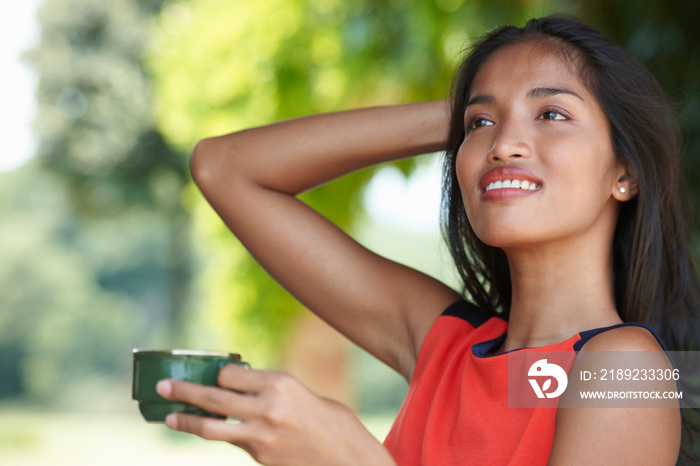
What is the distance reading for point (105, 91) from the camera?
9023mm

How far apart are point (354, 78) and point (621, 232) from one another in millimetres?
2515

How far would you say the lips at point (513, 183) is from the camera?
1.21 metres

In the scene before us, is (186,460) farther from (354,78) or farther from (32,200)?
(354,78)

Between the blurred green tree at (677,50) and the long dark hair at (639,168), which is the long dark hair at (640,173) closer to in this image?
the long dark hair at (639,168)

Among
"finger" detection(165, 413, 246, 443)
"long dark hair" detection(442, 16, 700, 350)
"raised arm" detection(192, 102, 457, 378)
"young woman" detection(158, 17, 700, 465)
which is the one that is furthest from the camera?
"raised arm" detection(192, 102, 457, 378)

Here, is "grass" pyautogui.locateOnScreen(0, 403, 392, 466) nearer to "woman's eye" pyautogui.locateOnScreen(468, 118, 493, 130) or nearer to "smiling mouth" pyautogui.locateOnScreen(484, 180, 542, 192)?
"woman's eye" pyautogui.locateOnScreen(468, 118, 493, 130)

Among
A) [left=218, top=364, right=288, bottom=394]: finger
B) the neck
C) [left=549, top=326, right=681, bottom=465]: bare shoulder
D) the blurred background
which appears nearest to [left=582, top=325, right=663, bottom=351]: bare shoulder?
[left=549, top=326, right=681, bottom=465]: bare shoulder

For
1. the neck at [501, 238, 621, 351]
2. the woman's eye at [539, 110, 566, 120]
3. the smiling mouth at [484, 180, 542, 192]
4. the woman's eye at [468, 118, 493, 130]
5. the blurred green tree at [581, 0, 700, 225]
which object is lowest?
the neck at [501, 238, 621, 351]

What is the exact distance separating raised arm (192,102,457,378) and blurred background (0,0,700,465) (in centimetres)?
113

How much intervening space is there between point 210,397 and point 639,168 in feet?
2.84

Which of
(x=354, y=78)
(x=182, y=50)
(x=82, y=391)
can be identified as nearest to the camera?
(x=354, y=78)

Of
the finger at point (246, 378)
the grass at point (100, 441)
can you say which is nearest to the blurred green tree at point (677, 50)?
the finger at point (246, 378)

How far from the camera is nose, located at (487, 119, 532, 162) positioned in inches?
48.5

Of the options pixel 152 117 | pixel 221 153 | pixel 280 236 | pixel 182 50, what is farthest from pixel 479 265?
pixel 152 117
